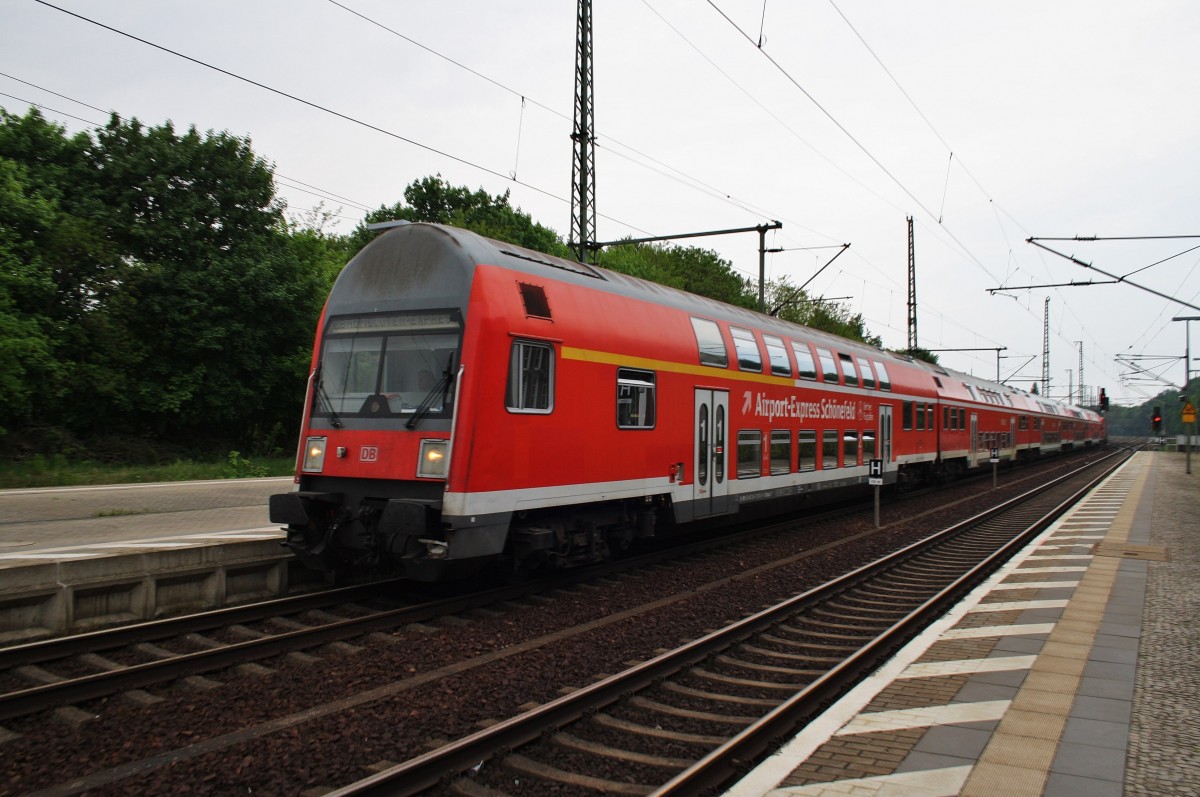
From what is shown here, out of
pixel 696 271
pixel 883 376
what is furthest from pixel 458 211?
pixel 883 376

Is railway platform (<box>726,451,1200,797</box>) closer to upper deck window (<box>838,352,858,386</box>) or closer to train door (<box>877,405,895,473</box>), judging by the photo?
upper deck window (<box>838,352,858,386</box>)

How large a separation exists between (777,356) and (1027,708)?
9676 mm

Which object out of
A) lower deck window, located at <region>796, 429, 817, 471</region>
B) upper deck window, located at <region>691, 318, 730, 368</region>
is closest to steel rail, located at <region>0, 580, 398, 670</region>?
upper deck window, located at <region>691, 318, 730, 368</region>

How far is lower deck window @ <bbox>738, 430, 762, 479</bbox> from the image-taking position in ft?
43.8

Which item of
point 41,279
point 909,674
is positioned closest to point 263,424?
point 41,279

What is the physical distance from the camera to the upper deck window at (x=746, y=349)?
534 inches

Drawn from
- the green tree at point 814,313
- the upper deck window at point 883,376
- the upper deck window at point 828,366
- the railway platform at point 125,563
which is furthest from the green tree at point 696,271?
the railway platform at point 125,563

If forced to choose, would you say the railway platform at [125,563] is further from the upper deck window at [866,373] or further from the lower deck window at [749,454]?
the upper deck window at [866,373]

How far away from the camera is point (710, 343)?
500 inches

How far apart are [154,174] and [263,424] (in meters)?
8.38

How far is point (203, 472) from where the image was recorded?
21562mm

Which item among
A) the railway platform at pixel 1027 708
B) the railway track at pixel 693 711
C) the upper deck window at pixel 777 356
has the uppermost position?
the upper deck window at pixel 777 356

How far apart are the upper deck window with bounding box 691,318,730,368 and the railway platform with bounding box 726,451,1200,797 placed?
15.8 ft

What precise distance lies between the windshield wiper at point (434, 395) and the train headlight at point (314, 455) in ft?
4.42
